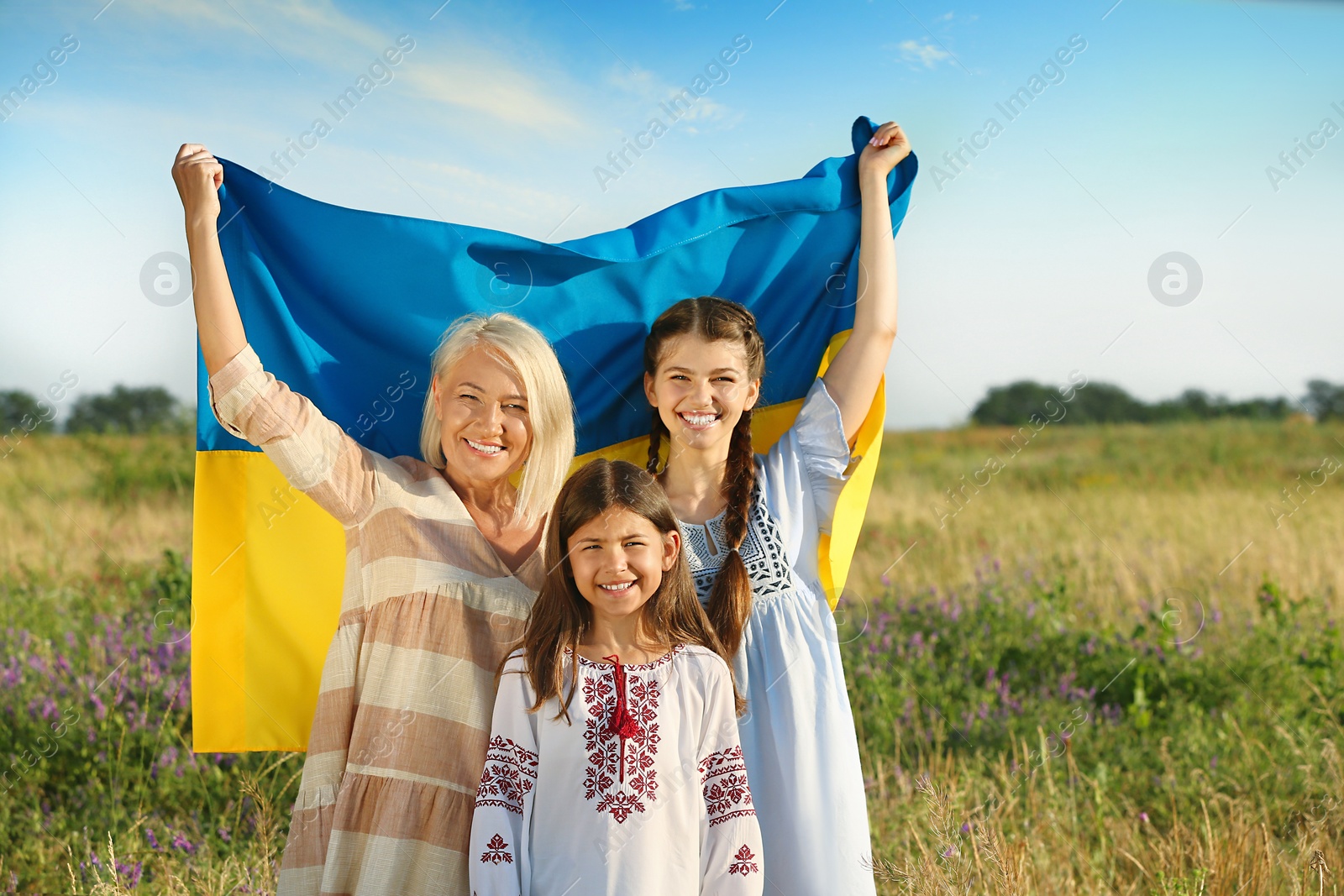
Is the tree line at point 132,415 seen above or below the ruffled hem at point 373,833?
above

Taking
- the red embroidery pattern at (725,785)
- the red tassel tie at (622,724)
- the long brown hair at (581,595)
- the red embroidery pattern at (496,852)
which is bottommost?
the red embroidery pattern at (496,852)

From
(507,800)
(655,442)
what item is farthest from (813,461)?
(507,800)

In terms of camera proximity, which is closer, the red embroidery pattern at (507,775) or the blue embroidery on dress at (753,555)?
the red embroidery pattern at (507,775)

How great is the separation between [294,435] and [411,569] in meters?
0.45

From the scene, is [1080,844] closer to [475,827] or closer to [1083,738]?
[1083,738]

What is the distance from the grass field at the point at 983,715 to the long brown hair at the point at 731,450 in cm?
78

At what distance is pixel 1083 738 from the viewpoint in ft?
16.3

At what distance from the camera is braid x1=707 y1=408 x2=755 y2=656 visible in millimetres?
2721

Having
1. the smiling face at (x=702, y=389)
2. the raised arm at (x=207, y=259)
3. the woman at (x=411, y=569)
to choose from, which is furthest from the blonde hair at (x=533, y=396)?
the raised arm at (x=207, y=259)

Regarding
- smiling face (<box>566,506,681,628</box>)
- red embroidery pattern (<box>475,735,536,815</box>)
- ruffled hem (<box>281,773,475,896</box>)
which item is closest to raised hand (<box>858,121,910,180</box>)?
smiling face (<box>566,506,681,628</box>)

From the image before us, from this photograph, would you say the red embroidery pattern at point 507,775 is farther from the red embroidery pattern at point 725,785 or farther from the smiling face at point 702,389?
the smiling face at point 702,389

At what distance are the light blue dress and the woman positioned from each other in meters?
0.53

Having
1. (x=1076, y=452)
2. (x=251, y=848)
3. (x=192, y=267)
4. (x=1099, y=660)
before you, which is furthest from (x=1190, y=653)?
(x=1076, y=452)

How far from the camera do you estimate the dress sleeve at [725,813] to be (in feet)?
7.73
